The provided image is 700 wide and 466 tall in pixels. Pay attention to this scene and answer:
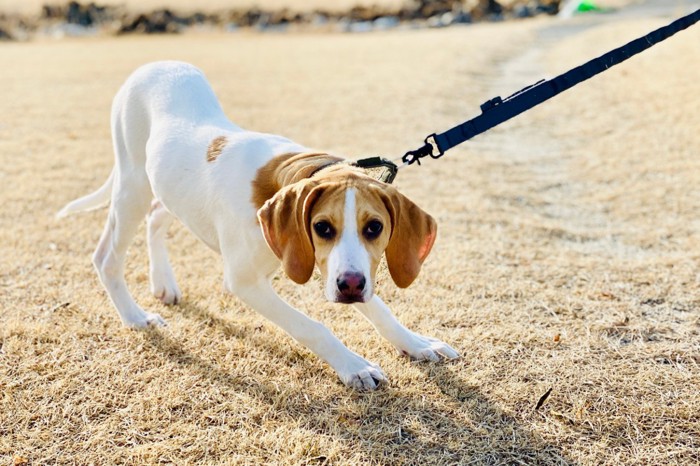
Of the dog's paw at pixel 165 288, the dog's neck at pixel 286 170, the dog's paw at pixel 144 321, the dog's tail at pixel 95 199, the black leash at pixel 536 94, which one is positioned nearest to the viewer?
the dog's neck at pixel 286 170

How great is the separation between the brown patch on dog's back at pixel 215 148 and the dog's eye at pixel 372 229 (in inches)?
39.2

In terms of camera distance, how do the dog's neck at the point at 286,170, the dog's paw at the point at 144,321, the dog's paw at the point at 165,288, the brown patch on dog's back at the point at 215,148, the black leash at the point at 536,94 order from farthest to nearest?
1. the dog's paw at the point at 165,288
2. the dog's paw at the point at 144,321
3. the brown patch on dog's back at the point at 215,148
4. the black leash at the point at 536,94
5. the dog's neck at the point at 286,170

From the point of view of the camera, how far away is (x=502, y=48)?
18500 mm

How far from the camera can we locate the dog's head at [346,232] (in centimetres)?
242

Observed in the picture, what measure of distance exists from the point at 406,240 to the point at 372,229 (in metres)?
0.18

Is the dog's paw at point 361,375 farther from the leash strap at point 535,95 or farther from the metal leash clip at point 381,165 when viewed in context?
the leash strap at point 535,95

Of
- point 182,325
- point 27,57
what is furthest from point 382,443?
point 27,57

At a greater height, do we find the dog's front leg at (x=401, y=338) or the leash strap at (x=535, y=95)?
the leash strap at (x=535, y=95)

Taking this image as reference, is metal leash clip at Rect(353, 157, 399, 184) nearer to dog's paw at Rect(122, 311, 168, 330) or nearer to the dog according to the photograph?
the dog

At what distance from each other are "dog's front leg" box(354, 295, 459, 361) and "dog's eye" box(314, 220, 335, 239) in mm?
780

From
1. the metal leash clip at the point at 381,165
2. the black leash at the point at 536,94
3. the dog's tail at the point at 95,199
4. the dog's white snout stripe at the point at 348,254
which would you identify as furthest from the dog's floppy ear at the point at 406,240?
the dog's tail at the point at 95,199

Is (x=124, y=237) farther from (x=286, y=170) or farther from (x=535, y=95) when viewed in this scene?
(x=535, y=95)

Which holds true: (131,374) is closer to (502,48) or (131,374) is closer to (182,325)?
(182,325)

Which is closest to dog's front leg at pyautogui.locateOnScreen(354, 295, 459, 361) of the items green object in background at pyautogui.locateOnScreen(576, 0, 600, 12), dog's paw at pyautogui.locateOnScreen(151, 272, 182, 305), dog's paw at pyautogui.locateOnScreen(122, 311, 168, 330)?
dog's paw at pyautogui.locateOnScreen(122, 311, 168, 330)
